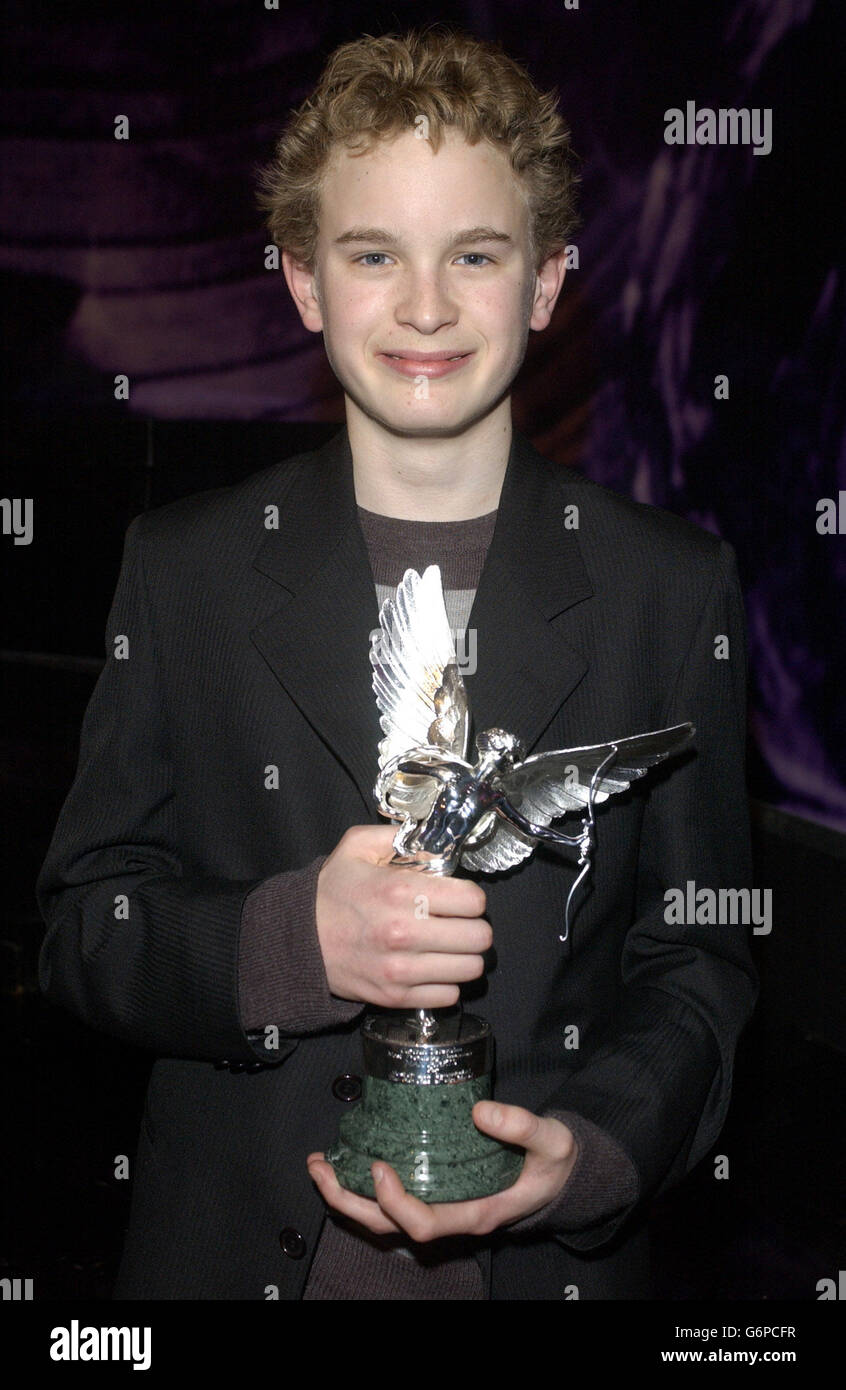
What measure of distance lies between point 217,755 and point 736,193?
330 centimetres

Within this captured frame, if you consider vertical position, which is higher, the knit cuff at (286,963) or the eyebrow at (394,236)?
the eyebrow at (394,236)

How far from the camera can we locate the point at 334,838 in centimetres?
173

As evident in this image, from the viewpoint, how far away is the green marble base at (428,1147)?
1414mm

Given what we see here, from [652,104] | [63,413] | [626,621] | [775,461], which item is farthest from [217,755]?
[63,413]

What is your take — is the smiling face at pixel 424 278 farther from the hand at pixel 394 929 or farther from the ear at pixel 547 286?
the hand at pixel 394 929

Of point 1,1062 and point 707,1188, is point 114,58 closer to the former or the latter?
point 1,1062

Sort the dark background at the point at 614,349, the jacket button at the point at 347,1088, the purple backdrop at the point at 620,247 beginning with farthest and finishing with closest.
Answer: the purple backdrop at the point at 620,247 → the dark background at the point at 614,349 → the jacket button at the point at 347,1088

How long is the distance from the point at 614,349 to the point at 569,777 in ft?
12.6

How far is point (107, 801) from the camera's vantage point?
177 cm

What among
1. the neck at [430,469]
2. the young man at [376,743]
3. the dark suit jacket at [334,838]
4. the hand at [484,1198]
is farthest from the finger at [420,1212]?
the neck at [430,469]

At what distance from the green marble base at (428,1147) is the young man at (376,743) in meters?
0.11

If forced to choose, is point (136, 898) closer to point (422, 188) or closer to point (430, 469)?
point (430, 469)

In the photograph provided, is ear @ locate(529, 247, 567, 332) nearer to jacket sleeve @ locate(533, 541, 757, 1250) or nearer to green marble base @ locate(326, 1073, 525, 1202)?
jacket sleeve @ locate(533, 541, 757, 1250)

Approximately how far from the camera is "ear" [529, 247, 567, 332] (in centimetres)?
185
